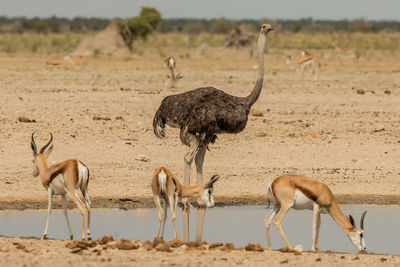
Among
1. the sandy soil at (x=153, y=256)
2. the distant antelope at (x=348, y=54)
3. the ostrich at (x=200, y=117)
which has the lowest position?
the sandy soil at (x=153, y=256)

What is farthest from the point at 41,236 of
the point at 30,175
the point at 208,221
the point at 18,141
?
the point at 18,141

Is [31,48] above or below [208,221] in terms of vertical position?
above

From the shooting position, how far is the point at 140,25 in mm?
45250

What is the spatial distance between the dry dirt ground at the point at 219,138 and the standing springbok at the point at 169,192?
2.89 feet

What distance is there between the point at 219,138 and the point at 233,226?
5593mm

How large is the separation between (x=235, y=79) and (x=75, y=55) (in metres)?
12.9

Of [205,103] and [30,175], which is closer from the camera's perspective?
[205,103]

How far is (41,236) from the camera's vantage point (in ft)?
31.6

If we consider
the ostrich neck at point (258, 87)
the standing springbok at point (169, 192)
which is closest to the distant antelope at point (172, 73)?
the ostrich neck at point (258, 87)

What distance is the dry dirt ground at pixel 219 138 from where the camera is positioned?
12.5m

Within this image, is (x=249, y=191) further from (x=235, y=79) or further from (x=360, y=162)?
(x=235, y=79)

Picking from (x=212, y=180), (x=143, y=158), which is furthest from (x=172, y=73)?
(x=212, y=180)

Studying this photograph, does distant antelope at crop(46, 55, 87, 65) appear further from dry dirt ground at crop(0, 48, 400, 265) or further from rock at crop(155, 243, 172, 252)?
rock at crop(155, 243, 172, 252)

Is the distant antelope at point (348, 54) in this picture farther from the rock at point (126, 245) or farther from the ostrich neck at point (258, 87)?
the rock at point (126, 245)
